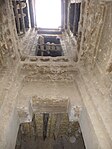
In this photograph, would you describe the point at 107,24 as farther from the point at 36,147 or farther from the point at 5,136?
the point at 36,147

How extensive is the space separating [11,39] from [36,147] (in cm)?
357

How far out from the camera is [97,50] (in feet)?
9.17

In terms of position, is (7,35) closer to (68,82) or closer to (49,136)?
(68,82)

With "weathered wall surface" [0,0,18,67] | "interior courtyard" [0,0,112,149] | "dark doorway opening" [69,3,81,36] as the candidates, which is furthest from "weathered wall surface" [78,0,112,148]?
"dark doorway opening" [69,3,81,36]

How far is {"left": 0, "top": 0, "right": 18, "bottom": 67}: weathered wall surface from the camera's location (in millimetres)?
2881

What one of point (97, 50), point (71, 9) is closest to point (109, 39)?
point (97, 50)

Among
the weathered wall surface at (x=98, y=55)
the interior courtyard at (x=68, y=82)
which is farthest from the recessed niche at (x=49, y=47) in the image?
the weathered wall surface at (x=98, y=55)

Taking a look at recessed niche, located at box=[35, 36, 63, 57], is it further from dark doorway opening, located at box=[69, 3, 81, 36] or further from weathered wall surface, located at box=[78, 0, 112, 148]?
weathered wall surface, located at box=[78, 0, 112, 148]

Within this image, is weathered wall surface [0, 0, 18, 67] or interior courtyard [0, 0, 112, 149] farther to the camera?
weathered wall surface [0, 0, 18, 67]

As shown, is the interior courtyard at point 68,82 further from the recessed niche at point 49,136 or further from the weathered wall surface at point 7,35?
the recessed niche at point 49,136

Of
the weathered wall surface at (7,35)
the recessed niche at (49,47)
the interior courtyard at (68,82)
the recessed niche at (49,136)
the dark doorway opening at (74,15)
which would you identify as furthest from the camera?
the recessed niche at (49,47)

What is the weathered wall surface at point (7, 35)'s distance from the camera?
9.45 feet

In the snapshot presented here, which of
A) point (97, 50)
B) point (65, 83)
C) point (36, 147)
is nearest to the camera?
point (97, 50)

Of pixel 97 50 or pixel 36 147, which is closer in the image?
pixel 97 50
